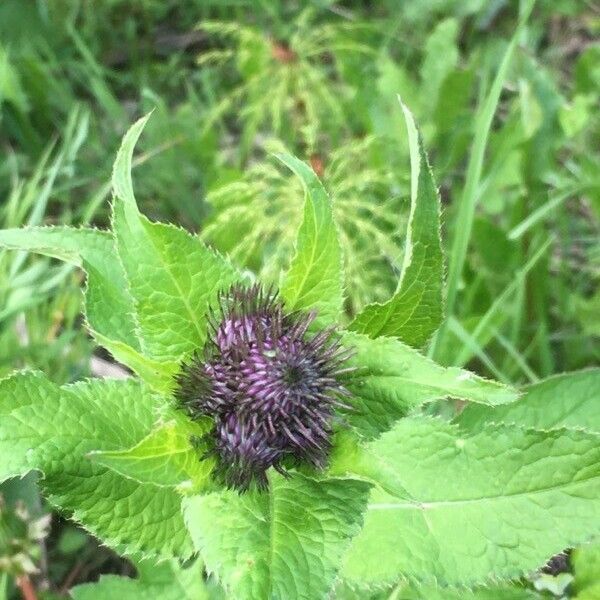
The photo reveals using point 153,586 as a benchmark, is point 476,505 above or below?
Answer: above

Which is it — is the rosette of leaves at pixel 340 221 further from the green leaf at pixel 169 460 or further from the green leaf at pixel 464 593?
the green leaf at pixel 169 460

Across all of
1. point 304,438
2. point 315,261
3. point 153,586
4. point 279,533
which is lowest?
point 153,586

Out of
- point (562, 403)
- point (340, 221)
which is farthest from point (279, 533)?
point (340, 221)

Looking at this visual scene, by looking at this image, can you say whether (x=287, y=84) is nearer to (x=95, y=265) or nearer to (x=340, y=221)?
(x=340, y=221)

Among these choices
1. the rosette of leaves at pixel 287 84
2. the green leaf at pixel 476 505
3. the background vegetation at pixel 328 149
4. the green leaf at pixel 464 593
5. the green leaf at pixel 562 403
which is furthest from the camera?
the rosette of leaves at pixel 287 84

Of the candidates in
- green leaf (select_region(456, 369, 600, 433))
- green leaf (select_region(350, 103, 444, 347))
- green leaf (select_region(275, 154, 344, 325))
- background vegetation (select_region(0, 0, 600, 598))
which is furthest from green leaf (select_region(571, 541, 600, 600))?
green leaf (select_region(275, 154, 344, 325))

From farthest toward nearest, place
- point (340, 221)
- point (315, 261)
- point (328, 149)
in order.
→ point (328, 149)
point (340, 221)
point (315, 261)

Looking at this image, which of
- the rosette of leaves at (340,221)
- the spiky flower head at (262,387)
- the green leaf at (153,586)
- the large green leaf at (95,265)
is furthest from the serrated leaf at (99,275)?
the rosette of leaves at (340,221)
